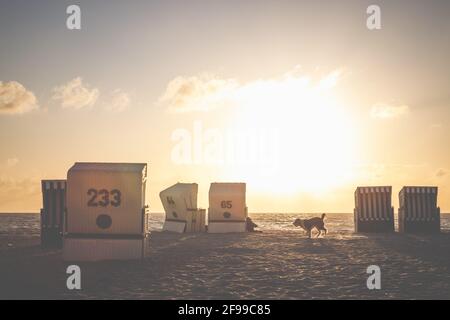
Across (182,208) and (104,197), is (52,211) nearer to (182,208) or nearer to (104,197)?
(104,197)

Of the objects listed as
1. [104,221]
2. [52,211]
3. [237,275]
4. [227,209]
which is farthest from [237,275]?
[227,209]

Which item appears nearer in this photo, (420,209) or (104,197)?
(104,197)

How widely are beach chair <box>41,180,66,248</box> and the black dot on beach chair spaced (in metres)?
5.67

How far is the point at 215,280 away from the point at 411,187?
21159 millimetres

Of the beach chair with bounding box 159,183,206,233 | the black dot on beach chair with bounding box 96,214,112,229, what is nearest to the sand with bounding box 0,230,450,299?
the black dot on beach chair with bounding box 96,214,112,229

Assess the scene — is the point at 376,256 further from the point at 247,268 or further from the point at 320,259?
the point at 247,268

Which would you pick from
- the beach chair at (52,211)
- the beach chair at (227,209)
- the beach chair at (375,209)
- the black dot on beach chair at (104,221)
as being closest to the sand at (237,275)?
the black dot on beach chair at (104,221)

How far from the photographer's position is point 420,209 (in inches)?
1114

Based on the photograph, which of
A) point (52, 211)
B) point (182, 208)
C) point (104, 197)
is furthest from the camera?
point (182, 208)

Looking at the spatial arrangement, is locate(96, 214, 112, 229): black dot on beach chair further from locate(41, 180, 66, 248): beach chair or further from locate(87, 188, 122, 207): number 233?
locate(41, 180, 66, 248): beach chair

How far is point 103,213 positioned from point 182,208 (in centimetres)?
1550

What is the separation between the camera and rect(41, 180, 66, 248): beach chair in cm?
1942

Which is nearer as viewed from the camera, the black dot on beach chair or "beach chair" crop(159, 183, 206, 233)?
the black dot on beach chair
